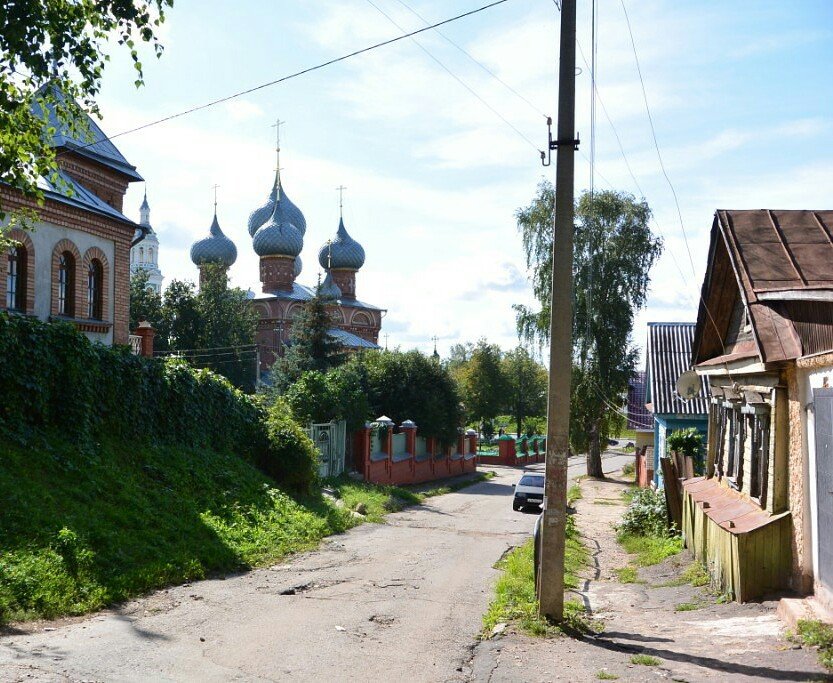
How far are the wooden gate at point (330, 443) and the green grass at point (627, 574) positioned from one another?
12.8 metres

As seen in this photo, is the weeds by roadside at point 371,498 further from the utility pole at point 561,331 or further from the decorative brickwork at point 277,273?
the decorative brickwork at point 277,273

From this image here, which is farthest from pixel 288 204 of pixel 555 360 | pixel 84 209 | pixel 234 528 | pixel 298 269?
pixel 555 360

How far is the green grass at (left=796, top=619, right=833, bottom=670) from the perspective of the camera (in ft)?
20.7

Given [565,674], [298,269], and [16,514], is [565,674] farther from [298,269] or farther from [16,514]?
[298,269]

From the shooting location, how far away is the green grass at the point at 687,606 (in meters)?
9.43

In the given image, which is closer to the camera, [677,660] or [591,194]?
[677,660]

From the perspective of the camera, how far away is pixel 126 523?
11898 mm

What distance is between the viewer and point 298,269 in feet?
215

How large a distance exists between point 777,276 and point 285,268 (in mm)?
53867

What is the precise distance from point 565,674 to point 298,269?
197 feet

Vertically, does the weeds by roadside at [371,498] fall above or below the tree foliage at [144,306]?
below

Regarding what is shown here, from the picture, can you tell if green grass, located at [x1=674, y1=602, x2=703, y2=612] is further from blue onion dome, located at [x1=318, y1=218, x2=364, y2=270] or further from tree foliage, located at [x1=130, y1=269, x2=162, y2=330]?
blue onion dome, located at [x1=318, y1=218, x2=364, y2=270]

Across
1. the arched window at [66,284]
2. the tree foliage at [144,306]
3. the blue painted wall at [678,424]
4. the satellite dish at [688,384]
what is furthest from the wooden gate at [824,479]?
the tree foliage at [144,306]

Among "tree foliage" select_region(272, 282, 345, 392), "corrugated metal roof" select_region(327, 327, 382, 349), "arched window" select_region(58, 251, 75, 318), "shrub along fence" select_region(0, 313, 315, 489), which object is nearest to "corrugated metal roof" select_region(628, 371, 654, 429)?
"tree foliage" select_region(272, 282, 345, 392)
